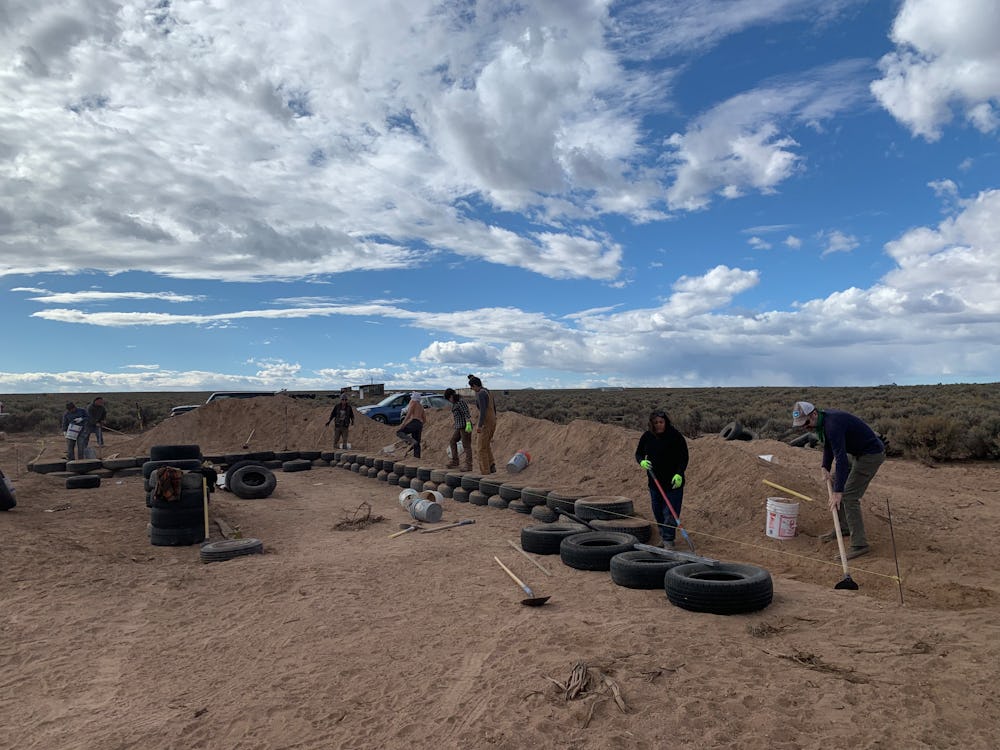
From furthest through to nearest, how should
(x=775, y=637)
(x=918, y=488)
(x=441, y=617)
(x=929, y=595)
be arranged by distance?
(x=918, y=488) → (x=929, y=595) → (x=441, y=617) → (x=775, y=637)

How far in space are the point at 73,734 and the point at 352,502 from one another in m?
9.57

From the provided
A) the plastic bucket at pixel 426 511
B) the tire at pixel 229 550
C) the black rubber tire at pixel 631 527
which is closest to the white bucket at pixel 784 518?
the black rubber tire at pixel 631 527

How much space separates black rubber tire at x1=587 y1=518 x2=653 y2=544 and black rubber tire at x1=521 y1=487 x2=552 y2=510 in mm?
2040

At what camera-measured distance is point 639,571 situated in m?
6.79

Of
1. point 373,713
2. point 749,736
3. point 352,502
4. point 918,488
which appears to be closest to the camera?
point 749,736

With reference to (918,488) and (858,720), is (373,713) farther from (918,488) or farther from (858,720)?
(918,488)

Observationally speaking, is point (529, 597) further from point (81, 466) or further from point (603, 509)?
point (81, 466)

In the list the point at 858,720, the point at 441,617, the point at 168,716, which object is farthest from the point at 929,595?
the point at 168,716

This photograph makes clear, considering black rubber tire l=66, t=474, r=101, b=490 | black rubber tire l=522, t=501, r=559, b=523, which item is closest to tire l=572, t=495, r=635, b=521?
black rubber tire l=522, t=501, r=559, b=523

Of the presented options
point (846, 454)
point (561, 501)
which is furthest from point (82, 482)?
point (846, 454)

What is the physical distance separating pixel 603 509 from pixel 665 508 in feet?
3.51

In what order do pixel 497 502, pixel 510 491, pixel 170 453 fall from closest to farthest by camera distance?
pixel 510 491, pixel 497 502, pixel 170 453

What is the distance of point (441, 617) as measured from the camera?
6.13m

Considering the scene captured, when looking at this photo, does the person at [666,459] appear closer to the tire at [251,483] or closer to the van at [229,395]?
the tire at [251,483]
